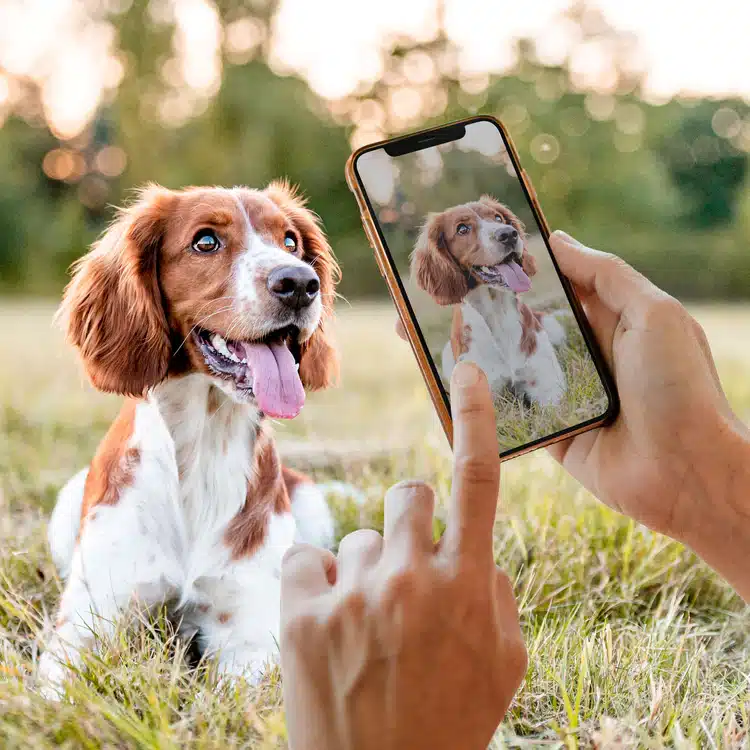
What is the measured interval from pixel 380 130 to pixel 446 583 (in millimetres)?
12297

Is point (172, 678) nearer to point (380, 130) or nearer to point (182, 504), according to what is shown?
point (182, 504)

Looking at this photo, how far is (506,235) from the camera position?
1509mm

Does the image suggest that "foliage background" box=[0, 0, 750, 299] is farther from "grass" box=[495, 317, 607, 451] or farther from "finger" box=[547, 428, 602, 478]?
"grass" box=[495, 317, 607, 451]

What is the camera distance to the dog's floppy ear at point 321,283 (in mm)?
2068

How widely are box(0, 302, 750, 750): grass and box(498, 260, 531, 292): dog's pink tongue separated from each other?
2.18ft

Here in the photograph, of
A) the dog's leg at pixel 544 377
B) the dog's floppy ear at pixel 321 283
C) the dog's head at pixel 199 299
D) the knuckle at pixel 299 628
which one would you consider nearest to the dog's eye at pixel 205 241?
the dog's head at pixel 199 299

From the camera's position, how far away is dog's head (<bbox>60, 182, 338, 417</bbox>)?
1715 mm

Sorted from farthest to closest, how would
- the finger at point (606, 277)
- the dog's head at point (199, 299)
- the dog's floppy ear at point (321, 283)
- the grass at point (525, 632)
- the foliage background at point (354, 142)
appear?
the foliage background at point (354, 142), the dog's floppy ear at point (321, 283), the dog's head at point (199, 299), the finger at point (606, 277), the grass at point (525, 632)

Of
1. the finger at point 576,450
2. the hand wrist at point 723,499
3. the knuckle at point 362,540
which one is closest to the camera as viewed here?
the knuckle at point 362,540

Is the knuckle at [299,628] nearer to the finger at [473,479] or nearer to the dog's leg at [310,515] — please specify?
the finger at [473,479]

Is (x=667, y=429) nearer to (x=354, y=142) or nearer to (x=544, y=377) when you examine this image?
(x=544, y=377)

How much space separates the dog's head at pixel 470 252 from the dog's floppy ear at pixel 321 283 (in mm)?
637

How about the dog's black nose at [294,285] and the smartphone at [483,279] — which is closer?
the smartphone at [483,279]

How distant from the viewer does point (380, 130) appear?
495 inches
